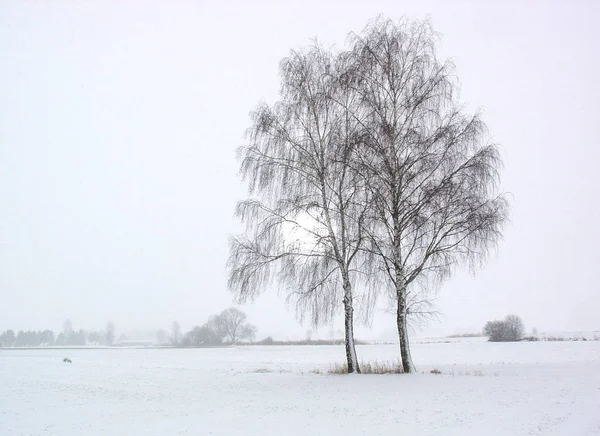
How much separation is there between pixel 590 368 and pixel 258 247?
14.6 metres

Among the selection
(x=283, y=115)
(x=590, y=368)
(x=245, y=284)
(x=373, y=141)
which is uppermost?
(x=283, y=115)

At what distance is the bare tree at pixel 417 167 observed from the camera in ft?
57.8

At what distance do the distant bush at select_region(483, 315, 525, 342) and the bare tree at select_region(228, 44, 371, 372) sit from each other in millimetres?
46463

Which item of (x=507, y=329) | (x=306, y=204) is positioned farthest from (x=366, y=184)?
(x=507, y=329)

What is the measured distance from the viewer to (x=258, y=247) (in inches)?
776

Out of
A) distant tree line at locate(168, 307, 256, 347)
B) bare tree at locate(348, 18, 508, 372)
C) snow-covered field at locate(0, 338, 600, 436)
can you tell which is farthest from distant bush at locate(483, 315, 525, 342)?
distant tree line at locate(168, 307, 256, 347)

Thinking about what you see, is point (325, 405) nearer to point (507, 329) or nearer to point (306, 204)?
point (306, 204)

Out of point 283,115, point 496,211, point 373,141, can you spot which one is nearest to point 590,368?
point 496,211

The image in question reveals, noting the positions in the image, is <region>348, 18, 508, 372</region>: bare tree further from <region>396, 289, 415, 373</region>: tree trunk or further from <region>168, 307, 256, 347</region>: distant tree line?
<region>168, 307, 256, 347</region>: distant tree line

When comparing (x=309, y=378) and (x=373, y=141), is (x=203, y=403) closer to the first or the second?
(x=309, y=378)

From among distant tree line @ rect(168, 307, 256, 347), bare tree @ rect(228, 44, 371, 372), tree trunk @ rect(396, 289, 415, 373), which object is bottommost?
distant tree line @ rect(168, 307, 256, 347)

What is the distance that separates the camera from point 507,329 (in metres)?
59.7

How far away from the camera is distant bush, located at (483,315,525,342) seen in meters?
58.5

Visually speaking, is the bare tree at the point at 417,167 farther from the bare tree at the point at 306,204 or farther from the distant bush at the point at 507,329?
the distant bush at the point at 507,329
